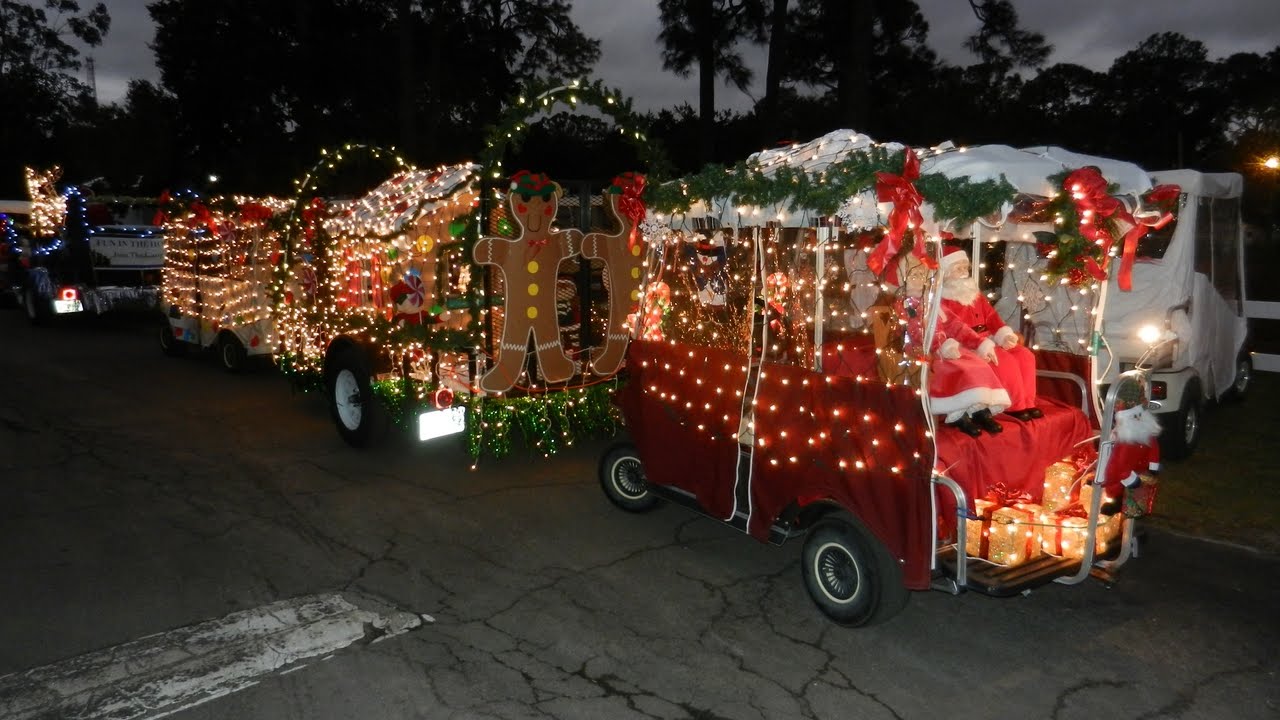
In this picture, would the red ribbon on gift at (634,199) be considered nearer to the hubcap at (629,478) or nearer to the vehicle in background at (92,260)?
the hubcap at (629,478)

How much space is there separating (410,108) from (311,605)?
18.1 metres

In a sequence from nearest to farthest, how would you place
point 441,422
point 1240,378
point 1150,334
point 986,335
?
point 986,335
point 441,422
point 1150,334
point 1240,378

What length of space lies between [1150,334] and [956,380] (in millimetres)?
3336

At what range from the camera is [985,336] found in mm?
4766

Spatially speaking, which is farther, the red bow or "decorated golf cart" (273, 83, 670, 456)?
"decorated golf cart" (273, 83, 670, 456)

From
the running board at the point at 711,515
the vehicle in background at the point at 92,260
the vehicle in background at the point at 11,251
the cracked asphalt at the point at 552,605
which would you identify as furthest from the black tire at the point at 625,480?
the vehicle in background at the point at 11,251

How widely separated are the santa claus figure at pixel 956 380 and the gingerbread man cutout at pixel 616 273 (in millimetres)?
2925

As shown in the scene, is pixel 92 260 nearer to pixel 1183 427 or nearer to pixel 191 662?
pixel 191 662

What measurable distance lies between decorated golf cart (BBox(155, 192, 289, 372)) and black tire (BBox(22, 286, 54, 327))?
5900mm

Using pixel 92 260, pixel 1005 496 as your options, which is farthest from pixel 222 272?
pixel 1005 496

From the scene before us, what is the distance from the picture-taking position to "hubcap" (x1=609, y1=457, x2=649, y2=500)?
6098 millimetres

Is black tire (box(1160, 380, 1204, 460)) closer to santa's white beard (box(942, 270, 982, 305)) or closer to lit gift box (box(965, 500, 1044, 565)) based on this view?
santa's white beard (box(942, 270, 982, 305))

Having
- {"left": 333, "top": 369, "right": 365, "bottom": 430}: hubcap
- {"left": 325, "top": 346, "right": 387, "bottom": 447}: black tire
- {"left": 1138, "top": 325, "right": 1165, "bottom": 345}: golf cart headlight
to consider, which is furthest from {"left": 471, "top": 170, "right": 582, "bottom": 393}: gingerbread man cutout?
{"left": 1138, "top": 325, "right": 1165, "bottom": 345}: golf cart headlight

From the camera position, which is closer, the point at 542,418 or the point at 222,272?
the point at 542,418
